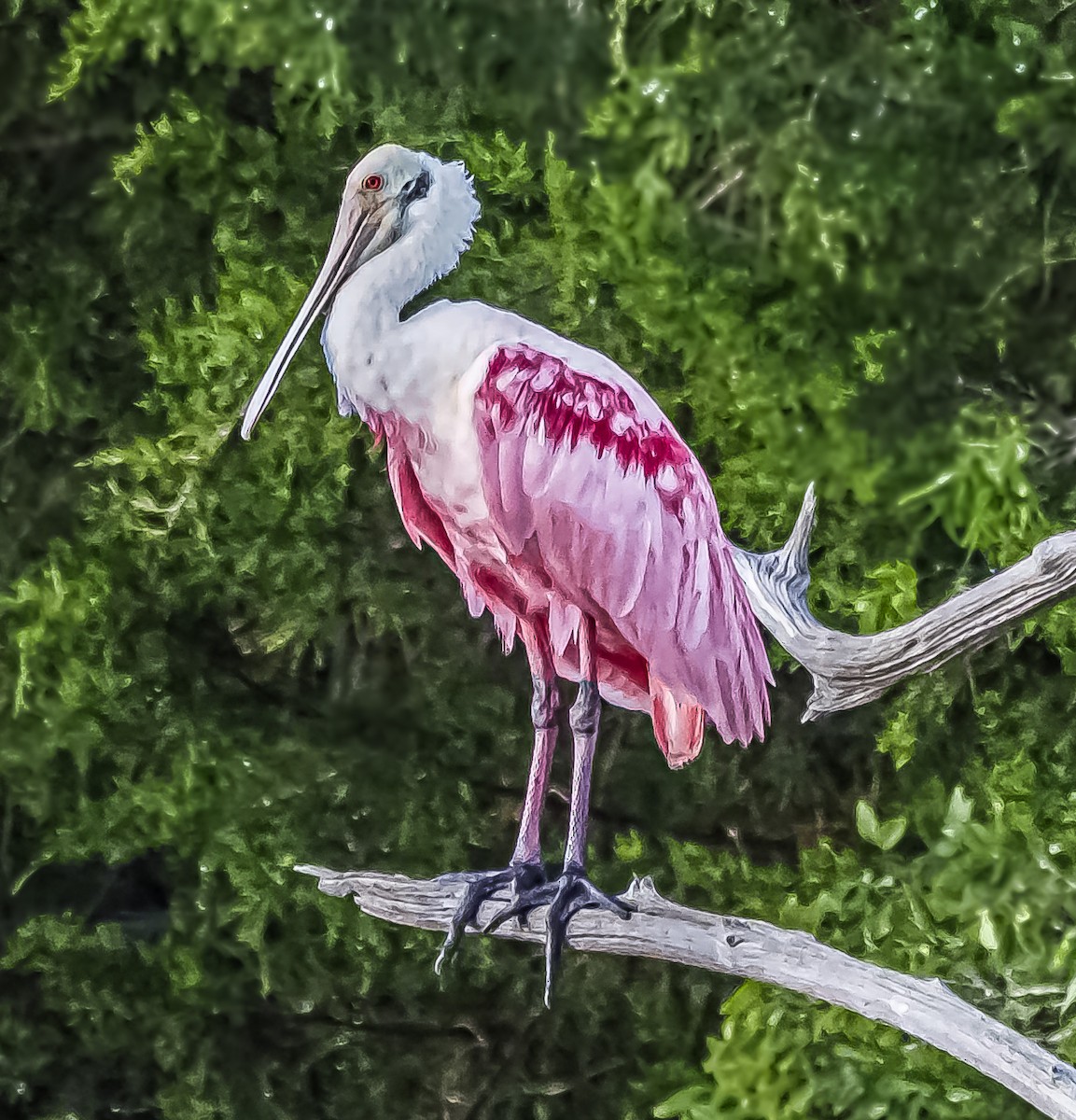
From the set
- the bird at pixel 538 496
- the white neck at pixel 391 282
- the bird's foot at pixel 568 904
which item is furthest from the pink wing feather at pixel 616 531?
the bird's foot at pixel 568 904

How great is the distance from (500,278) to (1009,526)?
0.73 m

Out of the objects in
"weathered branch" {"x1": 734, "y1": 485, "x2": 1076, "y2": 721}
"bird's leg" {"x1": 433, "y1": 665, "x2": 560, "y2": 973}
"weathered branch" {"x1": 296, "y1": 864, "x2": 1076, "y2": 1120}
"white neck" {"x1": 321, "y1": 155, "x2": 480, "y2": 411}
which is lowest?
"weathered branch" {"x1": 296, "y1": 864, "x2": 1076, "y2": 1120}

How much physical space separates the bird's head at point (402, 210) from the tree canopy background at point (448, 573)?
25 cm

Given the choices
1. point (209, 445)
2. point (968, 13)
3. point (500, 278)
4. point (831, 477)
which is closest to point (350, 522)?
point (209, 445)

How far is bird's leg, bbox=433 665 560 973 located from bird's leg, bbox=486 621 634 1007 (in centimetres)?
2

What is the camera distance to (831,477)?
1832 mm

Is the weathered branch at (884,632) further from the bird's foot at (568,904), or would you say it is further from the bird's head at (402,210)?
the bird's head at (402,210)

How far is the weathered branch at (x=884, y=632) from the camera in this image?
138cm

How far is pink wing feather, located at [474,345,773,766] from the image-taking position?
4.69 feet

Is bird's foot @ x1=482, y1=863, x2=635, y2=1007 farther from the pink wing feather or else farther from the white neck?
the white neck

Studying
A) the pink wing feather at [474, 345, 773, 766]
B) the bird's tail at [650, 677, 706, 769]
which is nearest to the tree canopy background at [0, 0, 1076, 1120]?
the bird's tail at [650, 677, 706, 769]

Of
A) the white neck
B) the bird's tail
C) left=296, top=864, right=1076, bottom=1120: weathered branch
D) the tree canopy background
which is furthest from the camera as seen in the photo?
the tree canopy background

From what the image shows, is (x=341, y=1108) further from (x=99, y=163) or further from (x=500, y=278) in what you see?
(x=99, y=163)

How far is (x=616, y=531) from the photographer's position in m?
1.46
